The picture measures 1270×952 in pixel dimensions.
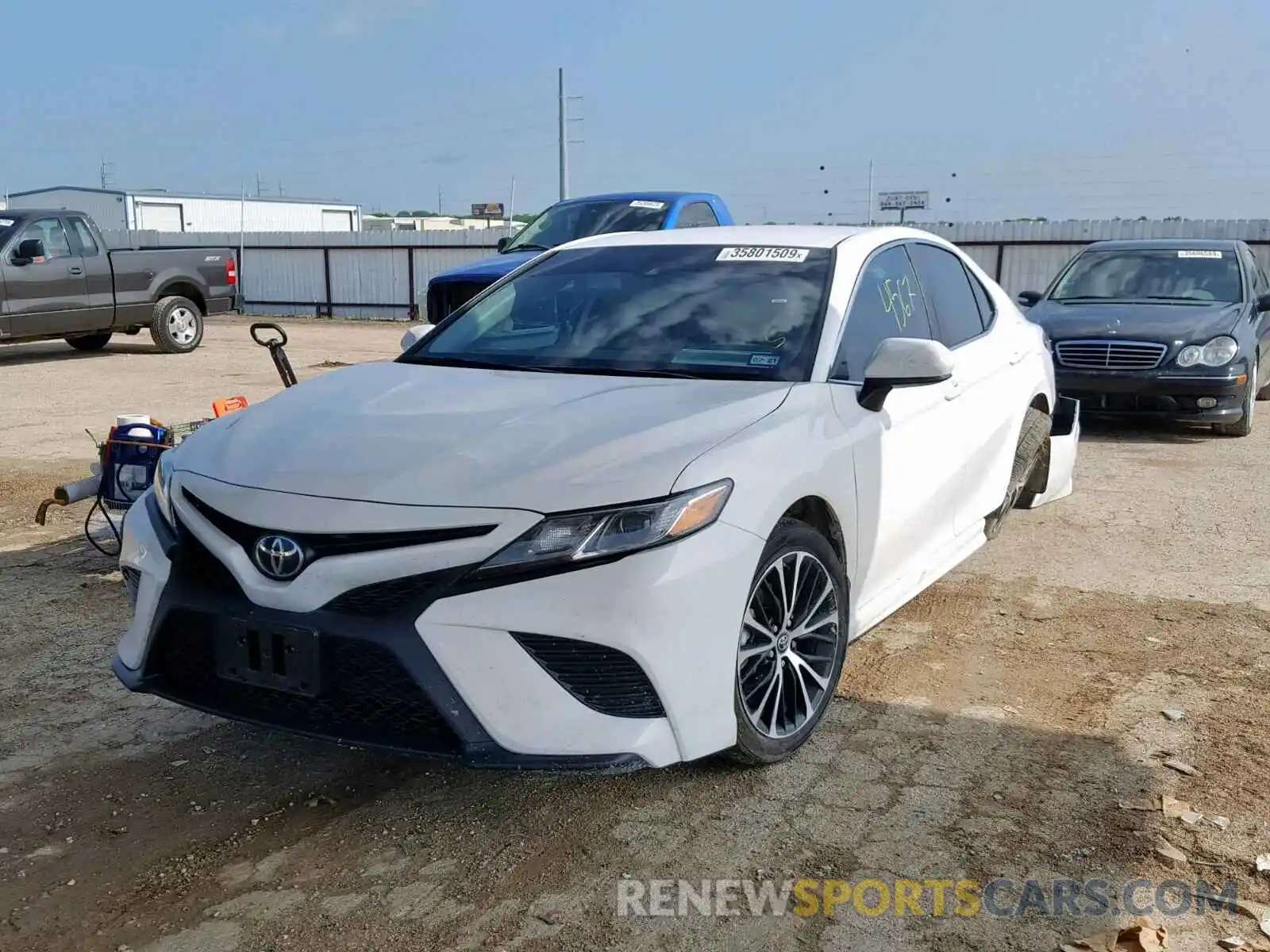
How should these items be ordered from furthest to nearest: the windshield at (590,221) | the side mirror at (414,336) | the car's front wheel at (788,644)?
the windshield at (590,221), the side mirror at (414,336), the car's front wheel at (788,644)

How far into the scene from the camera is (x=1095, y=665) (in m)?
4.51

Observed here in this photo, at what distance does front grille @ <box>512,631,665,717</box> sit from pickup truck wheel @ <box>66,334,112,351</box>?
607 inches

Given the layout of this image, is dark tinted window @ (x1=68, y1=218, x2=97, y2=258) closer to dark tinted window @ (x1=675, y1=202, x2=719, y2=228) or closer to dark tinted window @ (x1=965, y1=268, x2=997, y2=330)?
dark tinted window @ (x1=675, y1=202, x2=719, y2=228)

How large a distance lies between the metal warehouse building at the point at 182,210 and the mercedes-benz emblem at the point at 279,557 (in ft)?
135

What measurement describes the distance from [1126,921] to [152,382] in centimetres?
1253

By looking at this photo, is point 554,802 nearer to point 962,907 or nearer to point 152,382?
point 962,907

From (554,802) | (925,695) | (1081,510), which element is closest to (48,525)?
(554,802)

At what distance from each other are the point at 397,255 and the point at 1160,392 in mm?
20270

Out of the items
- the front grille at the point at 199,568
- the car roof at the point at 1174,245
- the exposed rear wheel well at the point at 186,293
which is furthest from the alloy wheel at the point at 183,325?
the front grille at the point at 199,568

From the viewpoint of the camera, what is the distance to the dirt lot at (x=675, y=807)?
280cm

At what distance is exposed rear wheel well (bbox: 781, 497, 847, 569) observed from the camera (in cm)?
359

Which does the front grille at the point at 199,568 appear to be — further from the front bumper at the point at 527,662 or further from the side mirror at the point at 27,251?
the side mirror at the point at 27,251

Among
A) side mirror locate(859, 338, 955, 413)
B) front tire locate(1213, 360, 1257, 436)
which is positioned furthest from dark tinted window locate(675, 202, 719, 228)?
side mirror locate(859, 338, 955, 413)

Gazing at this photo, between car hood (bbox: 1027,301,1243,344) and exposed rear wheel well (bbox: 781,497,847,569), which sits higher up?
car hood (bbox: 1027,301,1243,344)
